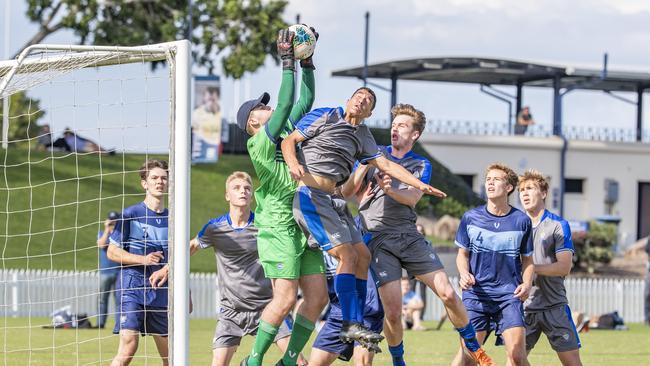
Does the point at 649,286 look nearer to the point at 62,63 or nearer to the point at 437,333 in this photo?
the point at 437,333

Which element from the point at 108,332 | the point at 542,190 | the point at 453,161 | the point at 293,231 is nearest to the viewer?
the point at 293,231

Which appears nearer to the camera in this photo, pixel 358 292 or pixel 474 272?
pixel 358 292

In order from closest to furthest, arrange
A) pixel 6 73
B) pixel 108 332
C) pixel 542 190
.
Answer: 1. pixel 6 73
2. pixel 542 190
3. pixel 108 332

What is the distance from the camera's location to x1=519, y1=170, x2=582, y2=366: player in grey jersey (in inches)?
397

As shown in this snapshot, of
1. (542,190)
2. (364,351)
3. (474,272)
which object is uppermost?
(542,190)

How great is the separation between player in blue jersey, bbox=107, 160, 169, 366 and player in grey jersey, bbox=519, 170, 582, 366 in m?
3.02

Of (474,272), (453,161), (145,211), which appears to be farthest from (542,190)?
(453,161)

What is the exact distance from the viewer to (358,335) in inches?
338

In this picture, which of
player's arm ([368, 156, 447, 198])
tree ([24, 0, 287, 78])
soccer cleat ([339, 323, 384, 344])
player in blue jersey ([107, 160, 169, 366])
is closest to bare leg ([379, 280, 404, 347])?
soccer cleat ([339, 323, 384, 344])

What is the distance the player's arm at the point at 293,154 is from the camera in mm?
8523

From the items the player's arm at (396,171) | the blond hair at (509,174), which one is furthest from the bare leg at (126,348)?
the blond hair at (509,174)

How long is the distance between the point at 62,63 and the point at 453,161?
137 ft

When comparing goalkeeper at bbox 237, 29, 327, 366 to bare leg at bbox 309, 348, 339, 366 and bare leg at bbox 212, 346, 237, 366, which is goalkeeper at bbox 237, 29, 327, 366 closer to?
bare leg at bbox 309, 348, 339, 366

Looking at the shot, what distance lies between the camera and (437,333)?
2056 centimetres
